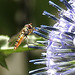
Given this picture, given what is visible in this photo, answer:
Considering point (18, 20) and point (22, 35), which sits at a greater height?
point (18, 20)

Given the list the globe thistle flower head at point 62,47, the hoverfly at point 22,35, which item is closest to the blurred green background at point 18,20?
the hoverfly at point 22,35

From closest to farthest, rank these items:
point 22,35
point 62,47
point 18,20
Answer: point 62,47 < point 22,35 < point 18,20

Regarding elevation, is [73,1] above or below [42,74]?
above

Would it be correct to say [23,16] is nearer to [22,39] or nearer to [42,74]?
[22,39]

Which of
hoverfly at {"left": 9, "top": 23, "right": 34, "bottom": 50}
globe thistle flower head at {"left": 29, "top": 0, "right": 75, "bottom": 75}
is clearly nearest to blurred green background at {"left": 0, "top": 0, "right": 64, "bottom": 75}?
hoverfly at {"left": 9, "top": 23, "right": 34, "bottom": 50}

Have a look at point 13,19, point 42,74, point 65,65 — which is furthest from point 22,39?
point 13,19

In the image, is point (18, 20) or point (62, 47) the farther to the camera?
point (18, 20)

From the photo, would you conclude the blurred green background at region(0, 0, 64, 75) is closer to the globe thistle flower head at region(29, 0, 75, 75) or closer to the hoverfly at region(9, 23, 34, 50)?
the hoverfly at region(9, 23, 34, 50)

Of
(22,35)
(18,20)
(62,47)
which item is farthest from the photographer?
(18,20)

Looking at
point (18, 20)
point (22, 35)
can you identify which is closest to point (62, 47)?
point (22, 35)

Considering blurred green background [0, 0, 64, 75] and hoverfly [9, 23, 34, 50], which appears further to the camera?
blurred green background [0, 0, 64, 75]

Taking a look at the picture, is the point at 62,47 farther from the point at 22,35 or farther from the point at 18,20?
the point at 18,20
